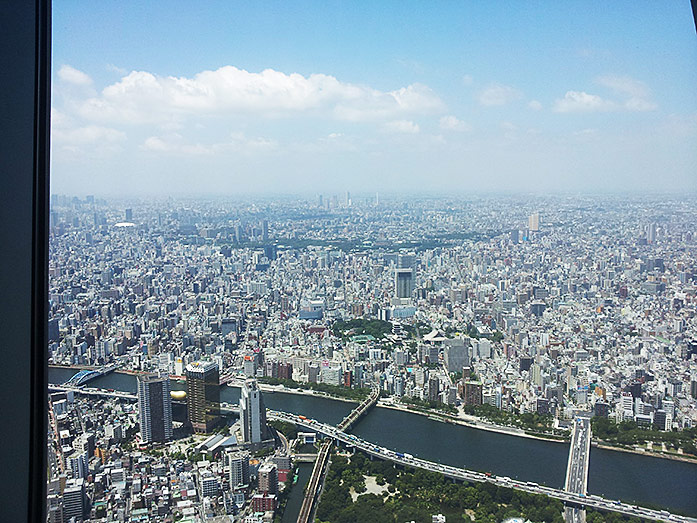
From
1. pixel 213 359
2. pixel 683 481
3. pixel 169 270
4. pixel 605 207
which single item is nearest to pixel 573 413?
pixel 683 481

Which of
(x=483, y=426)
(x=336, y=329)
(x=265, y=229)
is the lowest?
(x=483, y=426)

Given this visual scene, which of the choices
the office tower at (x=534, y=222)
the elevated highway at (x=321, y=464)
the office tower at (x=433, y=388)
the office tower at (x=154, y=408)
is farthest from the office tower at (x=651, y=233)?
the office tower at (x=154, y=408)

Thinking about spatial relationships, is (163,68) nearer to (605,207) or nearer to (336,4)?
(336,4)

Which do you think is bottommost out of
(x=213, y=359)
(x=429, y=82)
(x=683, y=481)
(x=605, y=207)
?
(x=683, y=481)

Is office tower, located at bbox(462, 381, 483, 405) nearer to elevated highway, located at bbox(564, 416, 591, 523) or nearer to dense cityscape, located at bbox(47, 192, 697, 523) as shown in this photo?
dense cityscape, located at bbox(47, 192, 697, 523)

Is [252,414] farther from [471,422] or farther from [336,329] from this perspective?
[471,422]

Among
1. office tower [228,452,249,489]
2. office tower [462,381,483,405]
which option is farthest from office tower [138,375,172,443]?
office tower [462,381,483,405]

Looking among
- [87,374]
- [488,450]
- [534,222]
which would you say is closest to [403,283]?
[534,222]

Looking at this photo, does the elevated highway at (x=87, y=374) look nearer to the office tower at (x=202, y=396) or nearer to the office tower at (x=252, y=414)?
the office tower at (x=202, y=396)
